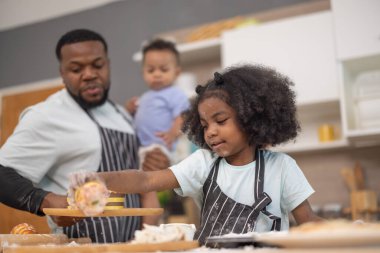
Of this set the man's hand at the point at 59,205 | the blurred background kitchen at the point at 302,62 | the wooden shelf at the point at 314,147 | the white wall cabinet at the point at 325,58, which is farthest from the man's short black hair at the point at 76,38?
the wooden shelf at the point at 314,147

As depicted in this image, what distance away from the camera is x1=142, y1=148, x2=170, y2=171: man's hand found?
2261 mm

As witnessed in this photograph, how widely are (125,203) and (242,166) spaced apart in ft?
1.92

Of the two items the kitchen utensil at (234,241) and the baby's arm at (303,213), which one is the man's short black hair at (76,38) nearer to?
the baby's arm at (303,213)

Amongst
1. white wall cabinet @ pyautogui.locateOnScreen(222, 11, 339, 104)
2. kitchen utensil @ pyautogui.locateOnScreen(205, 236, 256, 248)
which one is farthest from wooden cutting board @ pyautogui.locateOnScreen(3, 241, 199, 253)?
white wall cabinet @ pyautogui.locateOnScreen(222, 11, 339, 104)

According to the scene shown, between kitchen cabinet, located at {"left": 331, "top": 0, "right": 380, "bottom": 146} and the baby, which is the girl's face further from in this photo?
kitchen cabinet, located at {"left": 331, "top": 0, "right": 380, "bottom": 146}

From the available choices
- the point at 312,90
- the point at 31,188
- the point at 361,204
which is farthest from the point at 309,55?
the point at 31,188

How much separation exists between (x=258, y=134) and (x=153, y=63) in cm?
141

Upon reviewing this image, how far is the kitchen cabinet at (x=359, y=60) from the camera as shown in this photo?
2.87 metres

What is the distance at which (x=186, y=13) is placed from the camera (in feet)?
12.7

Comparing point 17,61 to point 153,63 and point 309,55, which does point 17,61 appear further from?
point 309,55

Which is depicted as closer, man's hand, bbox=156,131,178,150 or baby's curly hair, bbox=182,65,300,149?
baby's curly hair, bbox=182,65,300,149

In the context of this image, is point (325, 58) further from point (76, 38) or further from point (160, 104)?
point (76, 38)

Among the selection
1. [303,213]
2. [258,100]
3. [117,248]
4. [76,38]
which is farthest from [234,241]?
[76,38]

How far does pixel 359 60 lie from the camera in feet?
9.64
